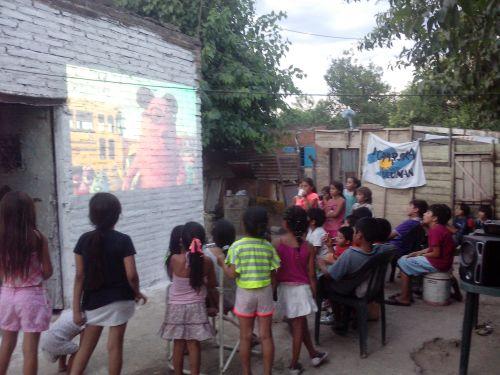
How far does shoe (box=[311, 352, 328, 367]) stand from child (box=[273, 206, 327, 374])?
0.56 feet

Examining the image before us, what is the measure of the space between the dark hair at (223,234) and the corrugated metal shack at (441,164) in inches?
307

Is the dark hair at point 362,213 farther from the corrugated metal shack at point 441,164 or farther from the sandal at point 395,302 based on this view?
the corrugated metal shack at point 441,164

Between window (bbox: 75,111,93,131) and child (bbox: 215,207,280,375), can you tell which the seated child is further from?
window (bbox: 75,111,93,131)

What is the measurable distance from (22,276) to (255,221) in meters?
1.73

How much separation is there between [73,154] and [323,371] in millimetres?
3653

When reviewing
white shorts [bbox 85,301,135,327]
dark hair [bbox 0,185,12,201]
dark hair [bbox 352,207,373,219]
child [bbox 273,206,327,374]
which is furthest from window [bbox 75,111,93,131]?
dark hair [bbox 352,207,373,219]

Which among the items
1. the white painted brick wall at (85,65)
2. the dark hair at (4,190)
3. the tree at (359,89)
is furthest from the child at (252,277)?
the tree at (359,89)

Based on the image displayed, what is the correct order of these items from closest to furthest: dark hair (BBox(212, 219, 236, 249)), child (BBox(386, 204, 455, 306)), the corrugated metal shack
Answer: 1. dark hair (BBox(212, 219, 236, 249))
2. child (BBox(386, 204, 455, 306))
3. the corrugated metal shack

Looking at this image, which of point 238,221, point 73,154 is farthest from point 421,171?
point 73,154

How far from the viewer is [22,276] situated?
11.3 feet

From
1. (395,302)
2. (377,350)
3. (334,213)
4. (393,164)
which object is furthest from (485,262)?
(393,164)

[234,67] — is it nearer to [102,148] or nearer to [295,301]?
[102,148]

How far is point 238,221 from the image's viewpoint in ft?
41.8

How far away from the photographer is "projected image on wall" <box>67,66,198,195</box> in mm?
5727
